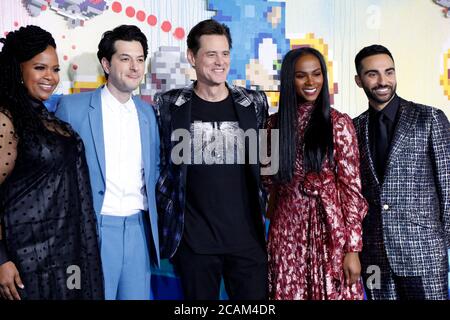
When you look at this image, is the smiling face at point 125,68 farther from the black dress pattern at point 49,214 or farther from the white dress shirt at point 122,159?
the black dress pattern at point 49,214

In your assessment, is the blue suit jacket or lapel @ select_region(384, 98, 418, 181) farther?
lapel @ select_region(384, 98, 418, 181)

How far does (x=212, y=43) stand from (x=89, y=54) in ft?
2.79

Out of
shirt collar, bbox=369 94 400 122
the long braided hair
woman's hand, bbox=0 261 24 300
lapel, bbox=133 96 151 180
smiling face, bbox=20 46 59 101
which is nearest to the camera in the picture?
woman's hand, bbox=0 261 24 300

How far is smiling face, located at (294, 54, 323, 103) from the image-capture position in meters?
2.46

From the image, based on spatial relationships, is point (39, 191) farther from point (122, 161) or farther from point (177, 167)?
point (177, 167)

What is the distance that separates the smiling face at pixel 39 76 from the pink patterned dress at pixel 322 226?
A: 3.64 ft

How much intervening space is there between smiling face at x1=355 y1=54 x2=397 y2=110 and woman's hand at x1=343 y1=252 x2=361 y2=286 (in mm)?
778

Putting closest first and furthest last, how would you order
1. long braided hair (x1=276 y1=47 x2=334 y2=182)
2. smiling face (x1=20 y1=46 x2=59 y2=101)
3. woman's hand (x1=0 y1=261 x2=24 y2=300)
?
1. woman's hand (x1=0 y1=261 x2=24 y2=300)
2. smiling face (x1=20 y1=46 x2=59 y2=101)
3. long braided hair (x1=276 y1=47 x2=334 y2=182)

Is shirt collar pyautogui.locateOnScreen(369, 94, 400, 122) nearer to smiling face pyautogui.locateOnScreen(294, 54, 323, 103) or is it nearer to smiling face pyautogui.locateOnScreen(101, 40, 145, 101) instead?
smiling face pyautogui.locateOnScreen(294, 54, 323, 103)

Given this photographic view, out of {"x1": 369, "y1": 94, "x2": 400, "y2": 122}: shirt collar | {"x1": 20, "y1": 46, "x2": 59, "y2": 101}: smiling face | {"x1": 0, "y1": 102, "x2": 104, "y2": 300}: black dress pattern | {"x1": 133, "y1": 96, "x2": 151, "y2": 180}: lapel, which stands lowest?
{"x1": 0, "y1": 102, "x2": 104, "y2": 300}: black dress pattern

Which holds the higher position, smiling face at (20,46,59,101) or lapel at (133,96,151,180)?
smiling face at (20,46,59,101)

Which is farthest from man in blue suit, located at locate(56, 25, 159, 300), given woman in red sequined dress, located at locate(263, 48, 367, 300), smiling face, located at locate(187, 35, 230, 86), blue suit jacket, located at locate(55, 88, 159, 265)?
woman in red sequined dress, located at locate(263, 48, 367, 300)

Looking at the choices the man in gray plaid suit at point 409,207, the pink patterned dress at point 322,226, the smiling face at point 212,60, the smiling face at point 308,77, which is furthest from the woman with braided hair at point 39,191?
the man in gray plaid suit at point 409,207

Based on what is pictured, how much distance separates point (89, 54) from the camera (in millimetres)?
3131
